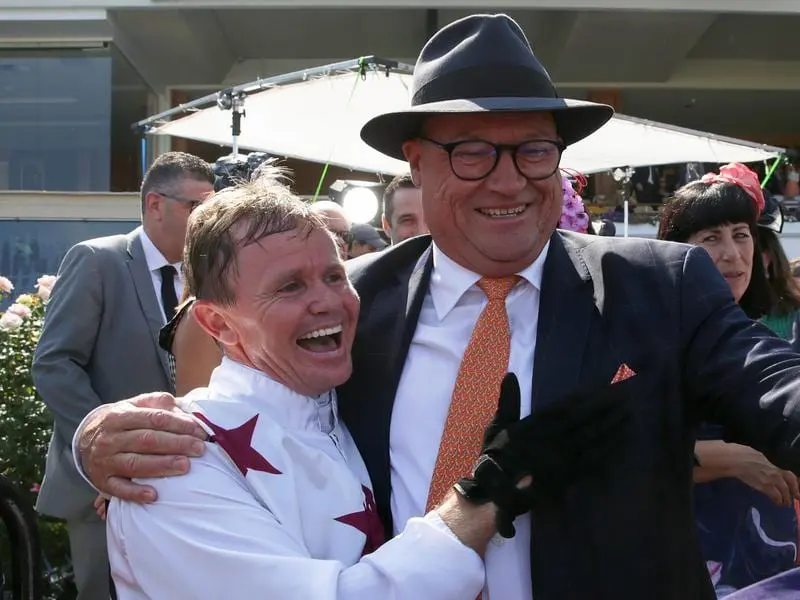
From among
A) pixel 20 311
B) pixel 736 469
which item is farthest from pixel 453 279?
pixel 20 311

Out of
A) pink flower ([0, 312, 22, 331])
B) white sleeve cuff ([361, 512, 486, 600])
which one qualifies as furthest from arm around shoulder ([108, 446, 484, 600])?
pink flower ([0, 312, 22, 331])

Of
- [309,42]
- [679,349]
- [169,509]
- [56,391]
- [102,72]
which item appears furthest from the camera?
[309,42]

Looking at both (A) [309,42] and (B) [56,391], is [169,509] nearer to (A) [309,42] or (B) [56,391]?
(B) [56,391]

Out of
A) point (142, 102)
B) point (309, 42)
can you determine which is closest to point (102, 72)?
point (142, 102)

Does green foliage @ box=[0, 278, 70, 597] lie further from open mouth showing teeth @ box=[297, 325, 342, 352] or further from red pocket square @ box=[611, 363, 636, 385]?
red pocket square @ box=[611, 363, 636, 385]

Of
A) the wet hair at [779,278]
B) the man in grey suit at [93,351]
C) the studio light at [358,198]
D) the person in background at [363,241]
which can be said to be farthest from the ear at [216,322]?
the studio light at [358,198]

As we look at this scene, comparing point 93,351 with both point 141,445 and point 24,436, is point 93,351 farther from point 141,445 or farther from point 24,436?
point 141,445

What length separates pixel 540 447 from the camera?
5.21 feet

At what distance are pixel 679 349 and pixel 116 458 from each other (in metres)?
1.05

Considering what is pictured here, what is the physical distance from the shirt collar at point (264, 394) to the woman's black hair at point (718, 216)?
193 centimetres

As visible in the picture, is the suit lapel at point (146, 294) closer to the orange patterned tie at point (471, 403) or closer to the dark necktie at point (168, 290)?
the dark necktie at point (168, 290)

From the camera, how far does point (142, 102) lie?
13961mm

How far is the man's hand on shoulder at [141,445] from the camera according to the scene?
60.9 inches

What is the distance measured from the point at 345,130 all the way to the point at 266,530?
19.4 ft
